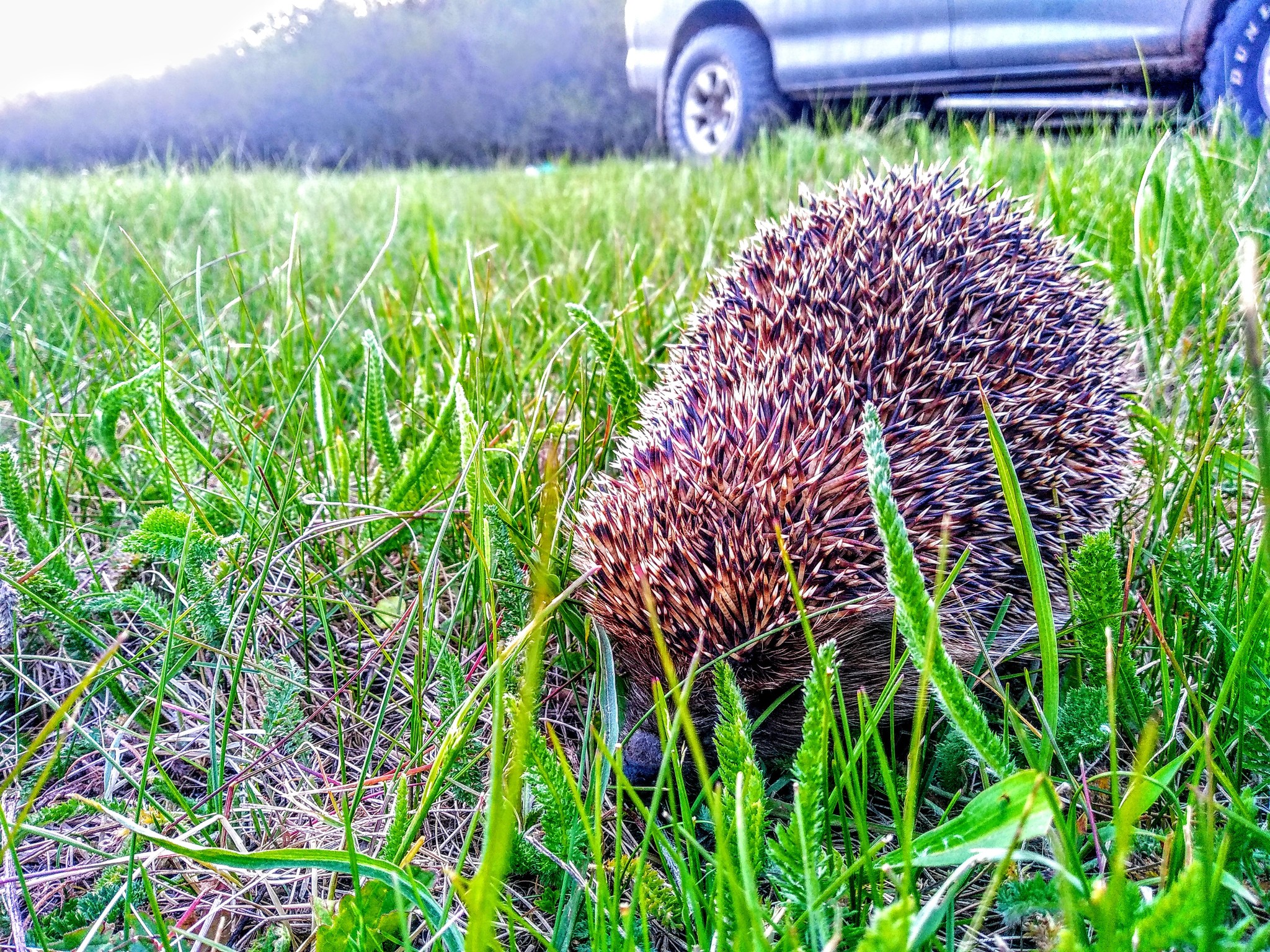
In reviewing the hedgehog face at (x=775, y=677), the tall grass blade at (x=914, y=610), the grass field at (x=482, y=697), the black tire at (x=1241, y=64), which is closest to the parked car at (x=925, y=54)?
the black tire at (x=1241, y=64)

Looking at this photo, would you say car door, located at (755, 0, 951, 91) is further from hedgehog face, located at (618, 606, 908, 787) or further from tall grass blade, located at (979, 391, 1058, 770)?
tall grass blade, located at (979, 391, 1058, 770)

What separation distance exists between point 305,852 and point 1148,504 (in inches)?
92.3

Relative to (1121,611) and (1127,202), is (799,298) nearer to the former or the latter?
(1121,611)

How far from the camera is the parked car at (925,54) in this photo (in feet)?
13.8

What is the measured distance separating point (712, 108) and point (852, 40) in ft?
8.96

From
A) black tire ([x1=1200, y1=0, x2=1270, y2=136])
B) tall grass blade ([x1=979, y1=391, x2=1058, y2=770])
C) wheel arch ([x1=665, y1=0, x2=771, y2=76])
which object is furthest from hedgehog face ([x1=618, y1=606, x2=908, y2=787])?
wheel arch ([x1=665, y1=0, x2=771, y2=76])

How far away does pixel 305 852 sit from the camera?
1.38 metres

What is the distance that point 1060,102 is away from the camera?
5.24m

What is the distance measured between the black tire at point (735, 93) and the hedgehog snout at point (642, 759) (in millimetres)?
6364

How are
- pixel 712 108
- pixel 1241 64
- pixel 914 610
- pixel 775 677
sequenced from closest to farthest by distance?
pixel 914 610 → pixel 775 677 → pixel 1241 64 → pixel 712 108

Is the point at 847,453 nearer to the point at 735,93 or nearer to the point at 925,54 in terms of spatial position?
the point at 925,54

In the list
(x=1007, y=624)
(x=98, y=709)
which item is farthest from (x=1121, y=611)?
(x=98, y=709)

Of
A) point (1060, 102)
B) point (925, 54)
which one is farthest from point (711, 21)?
point (1060, 102)

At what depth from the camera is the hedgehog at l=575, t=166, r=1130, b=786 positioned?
201 cm
